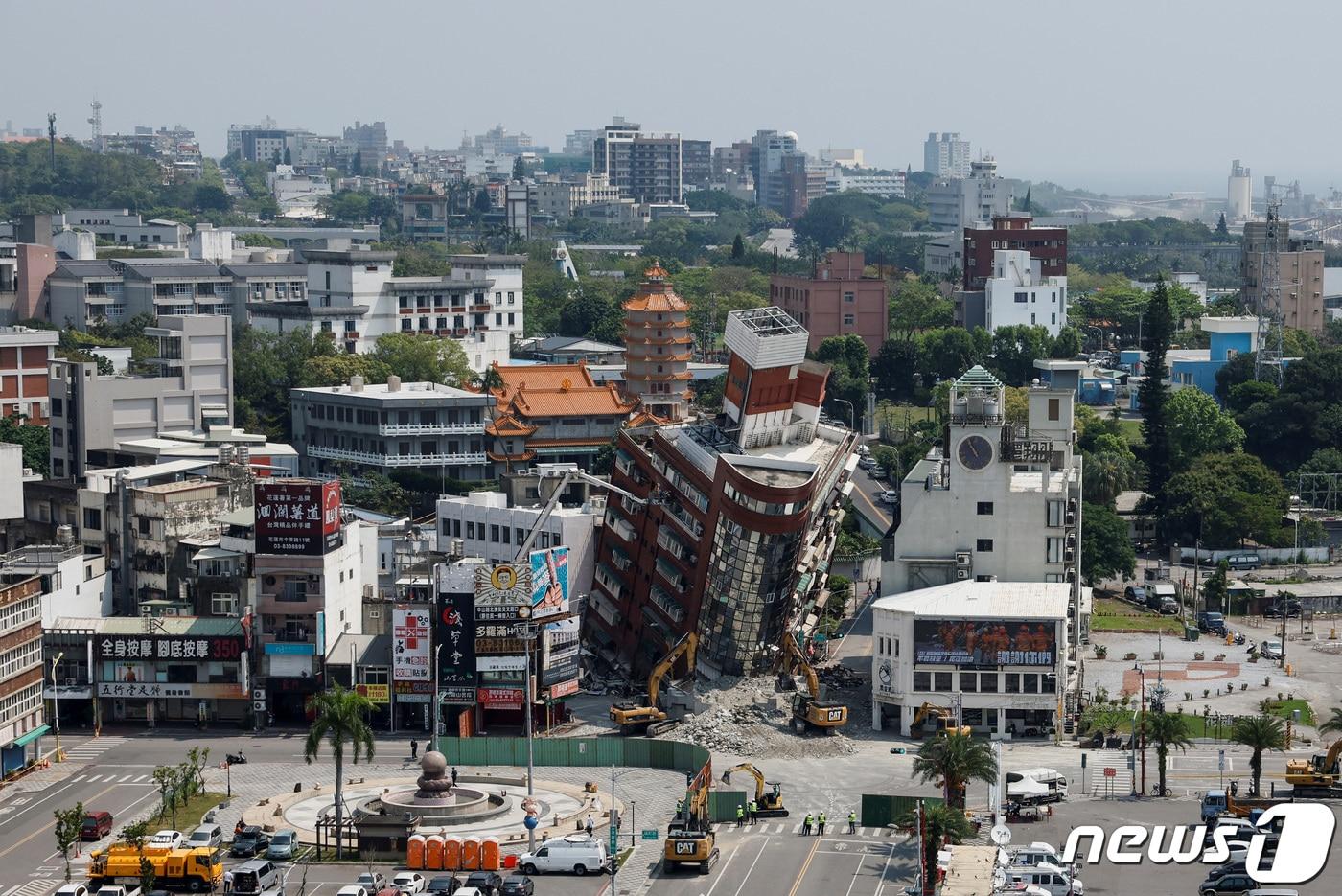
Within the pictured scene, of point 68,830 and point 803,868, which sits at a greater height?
point 68,830

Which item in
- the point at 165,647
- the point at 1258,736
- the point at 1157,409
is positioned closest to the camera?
the point at 1258,736

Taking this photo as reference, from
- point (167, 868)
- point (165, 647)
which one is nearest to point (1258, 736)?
point (167, 868)

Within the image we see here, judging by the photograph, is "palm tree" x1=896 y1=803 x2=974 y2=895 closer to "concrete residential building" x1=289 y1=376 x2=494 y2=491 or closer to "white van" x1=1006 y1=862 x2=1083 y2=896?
"white van" x1=1006 y1=862 x2=1083 y2=896

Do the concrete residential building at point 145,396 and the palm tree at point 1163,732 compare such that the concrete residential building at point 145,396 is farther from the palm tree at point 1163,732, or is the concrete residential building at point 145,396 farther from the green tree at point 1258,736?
the green tree at point 1258,736

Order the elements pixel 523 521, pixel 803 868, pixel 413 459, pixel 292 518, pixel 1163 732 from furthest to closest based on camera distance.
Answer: pixel 413 459, pixel 523 521, pixel 292 518, pixel 1163 732, pixel 803 868

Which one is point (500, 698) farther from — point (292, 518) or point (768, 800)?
point (768, 800)

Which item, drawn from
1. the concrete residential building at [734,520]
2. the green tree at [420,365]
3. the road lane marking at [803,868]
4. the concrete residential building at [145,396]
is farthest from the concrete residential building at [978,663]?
the green tree at [420,365]

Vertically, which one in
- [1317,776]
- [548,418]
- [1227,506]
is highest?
[548,418]
